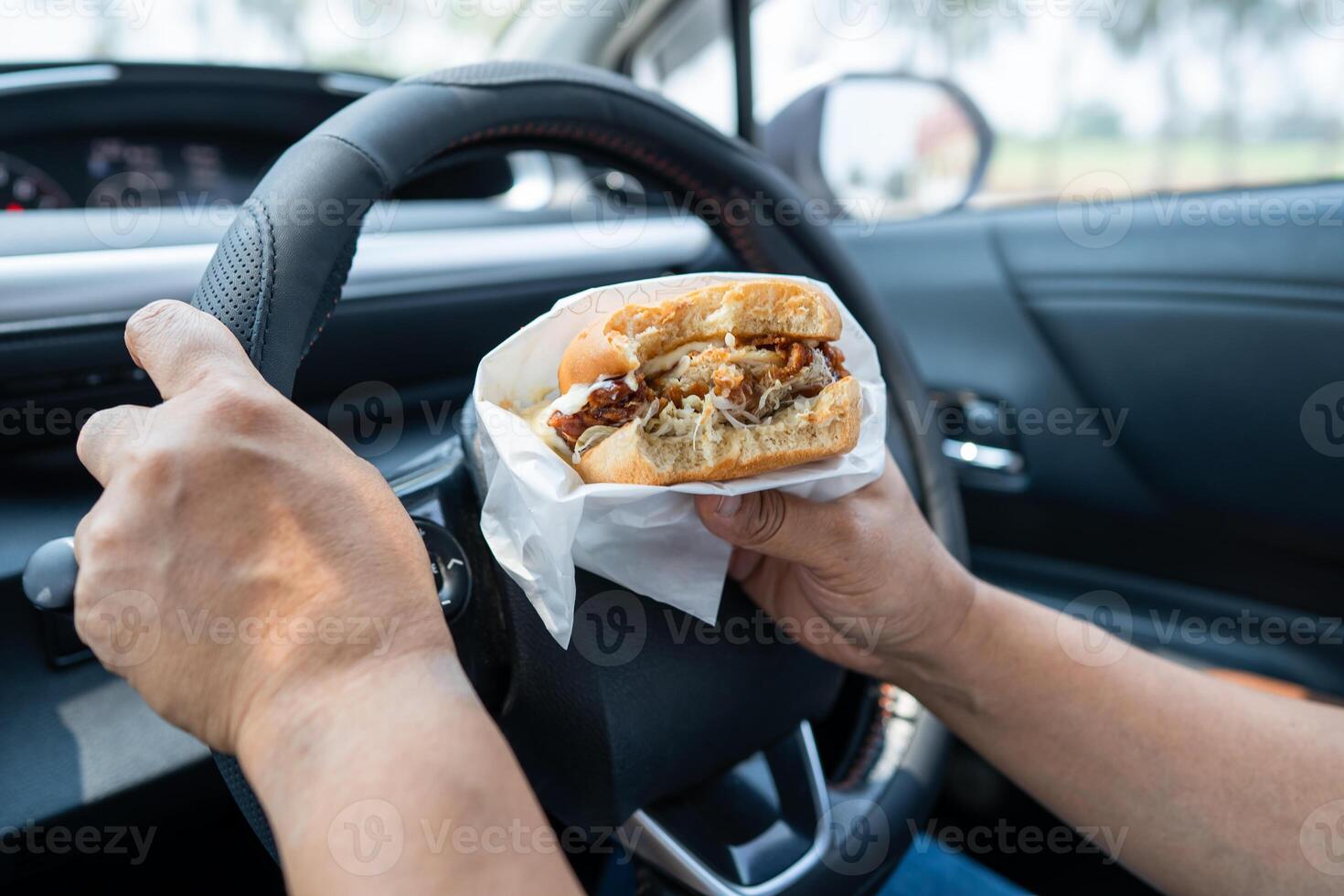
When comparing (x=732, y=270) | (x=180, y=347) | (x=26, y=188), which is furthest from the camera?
(x=26, y=188)

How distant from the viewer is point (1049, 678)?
1.18 m

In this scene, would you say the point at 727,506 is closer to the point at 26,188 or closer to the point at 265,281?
the point at 265,281

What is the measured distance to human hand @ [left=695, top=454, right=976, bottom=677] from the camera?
0.97m

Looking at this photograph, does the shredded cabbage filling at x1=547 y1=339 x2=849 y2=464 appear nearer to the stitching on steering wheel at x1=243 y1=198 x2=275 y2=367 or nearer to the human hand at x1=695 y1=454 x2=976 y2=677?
the human hand at x1=695 y1=454 x2=976 y2=677

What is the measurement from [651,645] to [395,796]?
48cm

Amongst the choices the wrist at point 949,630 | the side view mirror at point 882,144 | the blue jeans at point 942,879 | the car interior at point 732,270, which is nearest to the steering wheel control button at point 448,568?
the car interior at point 732,270

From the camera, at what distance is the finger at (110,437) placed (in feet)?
2.11

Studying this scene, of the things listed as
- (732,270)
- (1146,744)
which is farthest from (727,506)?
(732,270)

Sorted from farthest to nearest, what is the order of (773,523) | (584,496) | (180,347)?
(773,523)
(584,496)
(180,347)

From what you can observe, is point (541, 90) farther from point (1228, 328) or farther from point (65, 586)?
point (1228, 328)

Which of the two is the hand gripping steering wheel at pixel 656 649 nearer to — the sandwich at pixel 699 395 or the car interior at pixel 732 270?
the car interior at pixel 732 270

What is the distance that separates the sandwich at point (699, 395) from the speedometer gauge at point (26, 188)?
1.73 metres

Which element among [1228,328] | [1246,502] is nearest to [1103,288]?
[1228,328]

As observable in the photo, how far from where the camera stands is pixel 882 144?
2.88 m
